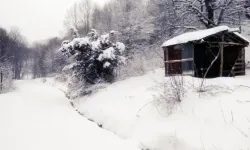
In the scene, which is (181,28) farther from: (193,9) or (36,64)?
(36,64)

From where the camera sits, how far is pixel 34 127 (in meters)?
7.76

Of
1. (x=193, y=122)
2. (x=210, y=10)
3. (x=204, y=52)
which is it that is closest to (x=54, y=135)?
(x=193, y=122)

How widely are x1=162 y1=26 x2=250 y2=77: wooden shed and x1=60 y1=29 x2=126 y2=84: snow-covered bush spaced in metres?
3.51

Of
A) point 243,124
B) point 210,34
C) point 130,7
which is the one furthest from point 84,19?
point 243,124

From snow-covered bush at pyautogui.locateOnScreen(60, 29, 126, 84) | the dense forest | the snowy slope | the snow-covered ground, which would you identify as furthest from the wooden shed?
the snow-covered ground

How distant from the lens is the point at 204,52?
44.1 feet

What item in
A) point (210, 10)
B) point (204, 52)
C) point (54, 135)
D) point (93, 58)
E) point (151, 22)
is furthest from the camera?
point (151, 22)

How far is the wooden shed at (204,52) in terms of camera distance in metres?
12.7

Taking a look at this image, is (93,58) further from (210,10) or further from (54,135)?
(210,10)

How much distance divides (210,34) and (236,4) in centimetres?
1001

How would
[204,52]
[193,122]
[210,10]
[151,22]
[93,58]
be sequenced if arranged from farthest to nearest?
[151,22], [210,10], [93,58], [204,52], [193,122]

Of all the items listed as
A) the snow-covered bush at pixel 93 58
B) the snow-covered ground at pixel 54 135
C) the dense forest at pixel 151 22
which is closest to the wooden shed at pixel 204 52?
the dense forest at pixel 151 22

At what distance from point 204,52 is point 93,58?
6.77 m

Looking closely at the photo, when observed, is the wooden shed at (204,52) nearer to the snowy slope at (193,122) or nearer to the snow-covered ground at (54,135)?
the snowy slope at (193,122)
